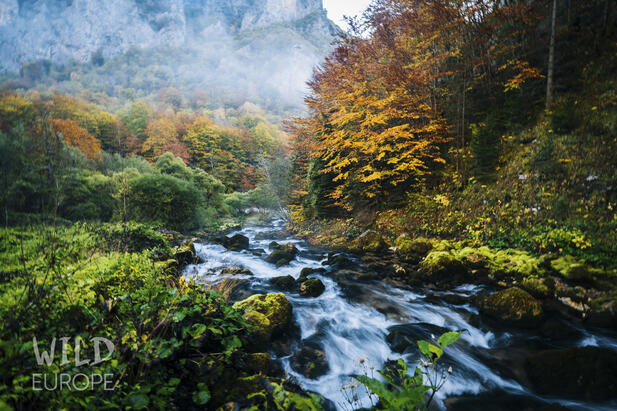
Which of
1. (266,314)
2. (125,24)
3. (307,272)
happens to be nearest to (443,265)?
(307,272)

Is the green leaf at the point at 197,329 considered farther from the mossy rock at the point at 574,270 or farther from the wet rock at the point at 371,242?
the wet rock at the point at 371,242

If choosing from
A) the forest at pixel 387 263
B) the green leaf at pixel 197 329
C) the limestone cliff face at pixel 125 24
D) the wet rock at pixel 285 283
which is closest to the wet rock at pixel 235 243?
the forest at pixel 387 263

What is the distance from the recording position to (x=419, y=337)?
4.89 m

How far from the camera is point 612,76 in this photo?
7.46 m

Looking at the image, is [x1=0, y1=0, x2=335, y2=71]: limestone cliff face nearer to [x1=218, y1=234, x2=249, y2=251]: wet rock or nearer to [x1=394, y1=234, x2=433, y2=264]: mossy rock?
[x1=218, y1=234, x2=249, y2=251]: wet rock

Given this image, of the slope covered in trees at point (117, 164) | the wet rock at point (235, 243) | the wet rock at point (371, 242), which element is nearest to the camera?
the slope covered in trees at point (117, 164)

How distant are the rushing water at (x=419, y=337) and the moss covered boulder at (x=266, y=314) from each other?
1.57 feet

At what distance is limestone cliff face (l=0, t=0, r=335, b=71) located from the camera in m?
85.3

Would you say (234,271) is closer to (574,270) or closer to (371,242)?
(371,242)

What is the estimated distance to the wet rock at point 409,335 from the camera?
15.3 ft

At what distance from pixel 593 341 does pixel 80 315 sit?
25.8 feet

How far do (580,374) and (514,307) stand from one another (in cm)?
160

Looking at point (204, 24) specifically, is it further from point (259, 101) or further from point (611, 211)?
point (611, 211)

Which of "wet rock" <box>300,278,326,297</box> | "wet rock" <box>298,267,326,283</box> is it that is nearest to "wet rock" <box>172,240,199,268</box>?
"wet rock" <box>298,267,326,283</box>
